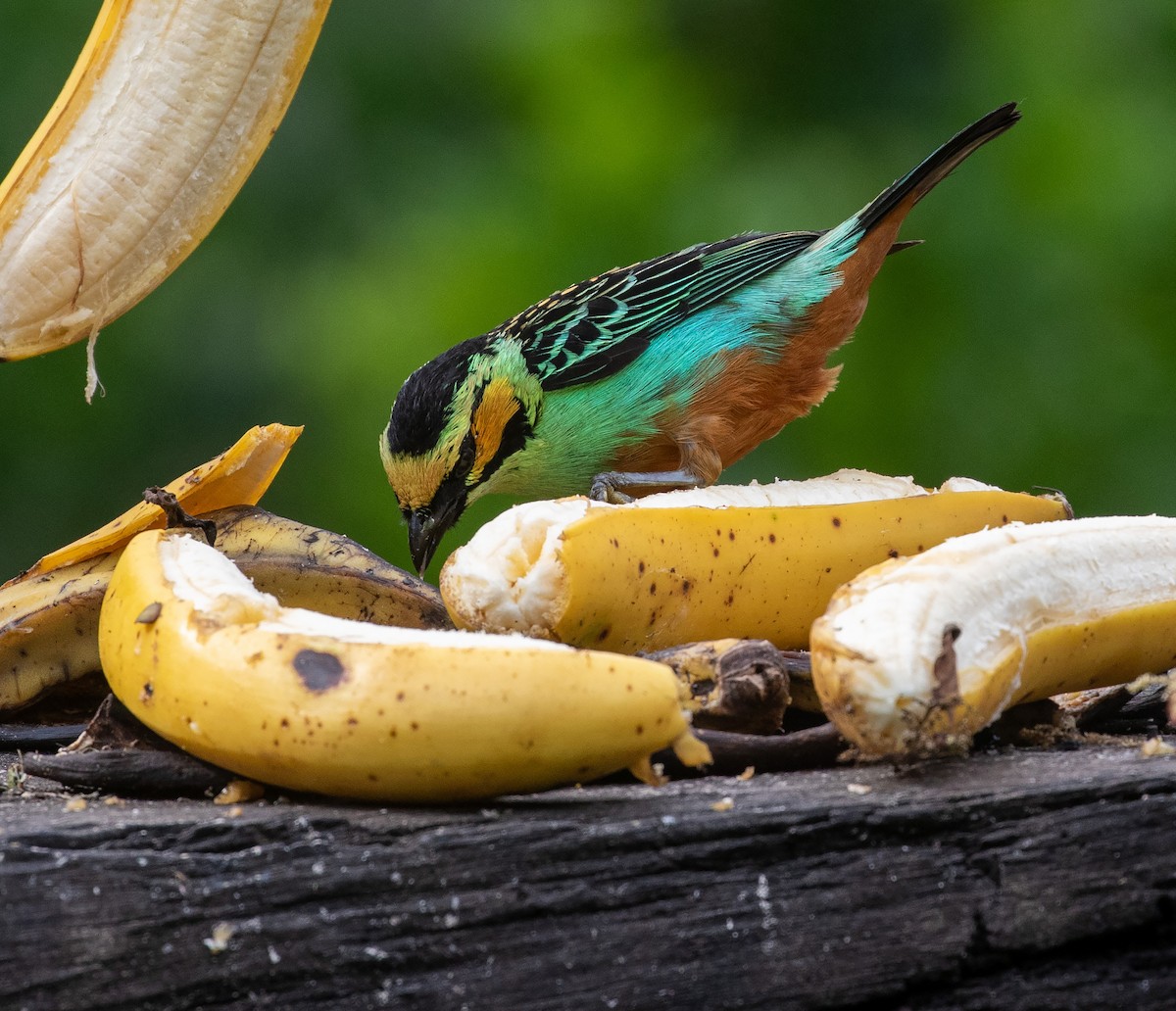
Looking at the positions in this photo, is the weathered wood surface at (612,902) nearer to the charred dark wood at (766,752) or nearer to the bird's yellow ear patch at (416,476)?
the charred dark wood at (766,752)

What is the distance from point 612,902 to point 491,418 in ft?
5.40

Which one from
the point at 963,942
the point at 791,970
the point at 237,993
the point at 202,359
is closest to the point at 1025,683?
the point at 963,942

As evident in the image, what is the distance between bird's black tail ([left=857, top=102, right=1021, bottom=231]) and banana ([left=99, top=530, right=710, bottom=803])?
79.2 inches

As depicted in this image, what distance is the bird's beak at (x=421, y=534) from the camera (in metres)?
3.01

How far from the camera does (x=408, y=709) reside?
1394mm

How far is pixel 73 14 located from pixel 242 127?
417 centimetres

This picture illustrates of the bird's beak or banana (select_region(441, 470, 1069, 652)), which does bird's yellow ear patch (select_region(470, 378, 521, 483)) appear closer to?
the bird's beak

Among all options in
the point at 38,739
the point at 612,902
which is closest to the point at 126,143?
the point at 38,739

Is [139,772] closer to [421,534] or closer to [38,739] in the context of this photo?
[38,739]

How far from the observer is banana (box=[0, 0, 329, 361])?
2150 millimetres

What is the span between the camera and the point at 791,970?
1.47m

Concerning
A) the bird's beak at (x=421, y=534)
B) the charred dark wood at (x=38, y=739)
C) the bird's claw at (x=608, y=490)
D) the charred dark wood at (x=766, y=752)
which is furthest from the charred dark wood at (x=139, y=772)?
the bird's beak at (x=421, y=534)

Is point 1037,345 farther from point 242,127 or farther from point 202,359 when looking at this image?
point 242,127

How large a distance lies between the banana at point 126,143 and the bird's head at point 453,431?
804mm
